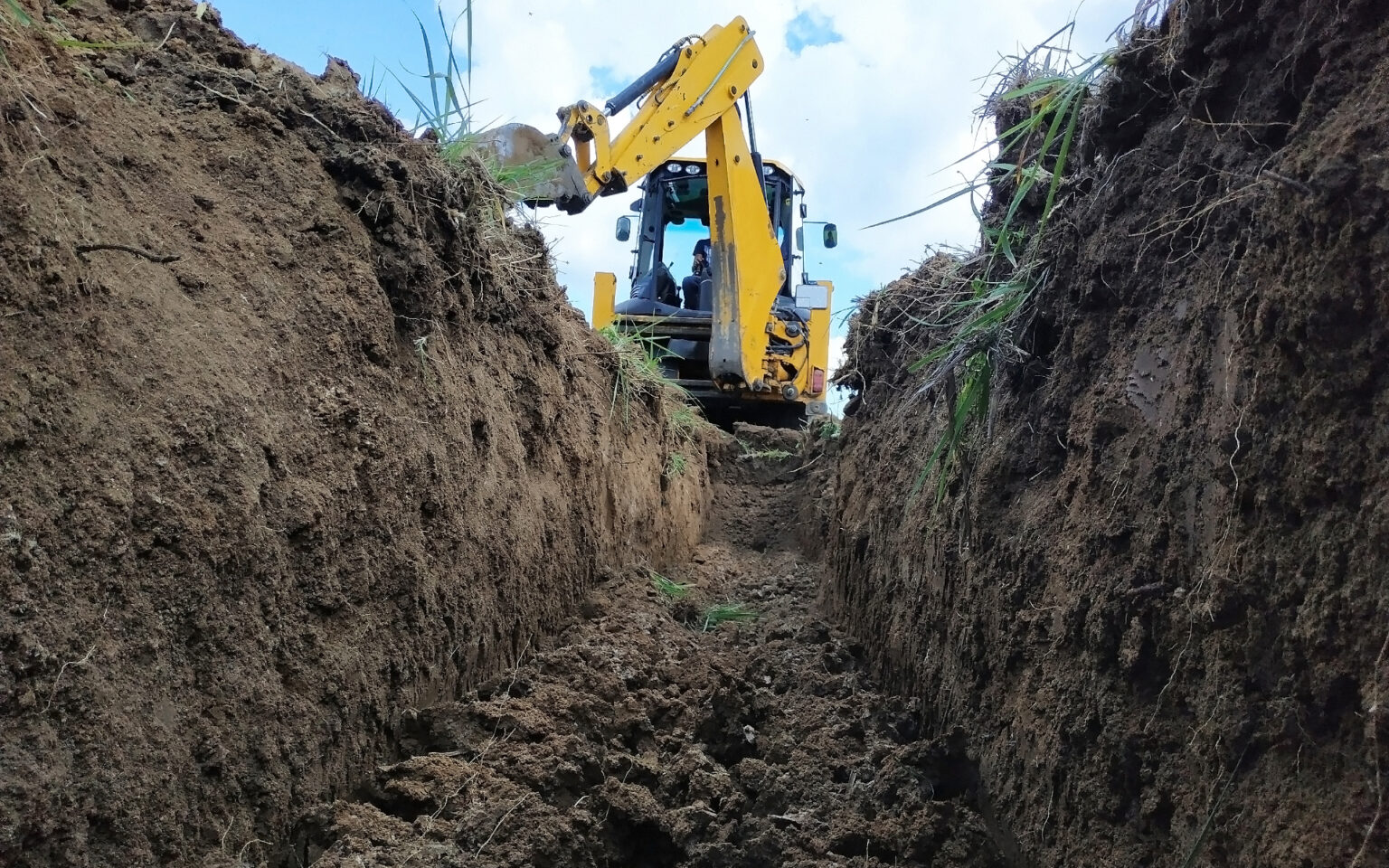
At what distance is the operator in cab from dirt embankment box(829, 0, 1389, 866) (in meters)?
6.68

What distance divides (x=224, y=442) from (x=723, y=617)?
257 centimetres

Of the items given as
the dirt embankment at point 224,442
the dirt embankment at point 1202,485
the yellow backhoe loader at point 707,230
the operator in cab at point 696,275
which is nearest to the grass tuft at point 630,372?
the yellow backhoe loader at point 707,230

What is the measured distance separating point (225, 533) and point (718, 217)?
628 centimetres

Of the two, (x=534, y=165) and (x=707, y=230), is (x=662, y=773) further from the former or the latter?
(x=707, y=230)

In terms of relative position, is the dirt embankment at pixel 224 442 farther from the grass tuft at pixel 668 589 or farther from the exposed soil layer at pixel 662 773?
the grass tuft at pixel 668 589

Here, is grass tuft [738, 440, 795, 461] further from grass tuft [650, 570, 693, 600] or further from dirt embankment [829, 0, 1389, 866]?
dirt embankment [829, 0, 1389, 866]

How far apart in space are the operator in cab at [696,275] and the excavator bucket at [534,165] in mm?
2635

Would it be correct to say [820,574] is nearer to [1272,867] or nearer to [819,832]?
[819,832]

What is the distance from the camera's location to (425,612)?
8.39 ft

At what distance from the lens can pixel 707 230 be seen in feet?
31.2

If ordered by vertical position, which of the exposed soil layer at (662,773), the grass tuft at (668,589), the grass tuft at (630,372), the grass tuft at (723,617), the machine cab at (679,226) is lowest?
the exposed soil layer at (662,773)

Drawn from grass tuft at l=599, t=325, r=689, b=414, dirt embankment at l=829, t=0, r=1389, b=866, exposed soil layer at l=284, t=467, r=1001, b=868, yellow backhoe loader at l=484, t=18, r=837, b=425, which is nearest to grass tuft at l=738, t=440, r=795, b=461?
yellow backhoe loader at l=484, t=18, r=837, b=425

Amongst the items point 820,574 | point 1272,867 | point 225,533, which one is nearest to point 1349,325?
point 1272,867

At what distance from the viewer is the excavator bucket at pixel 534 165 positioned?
12.1 ft
